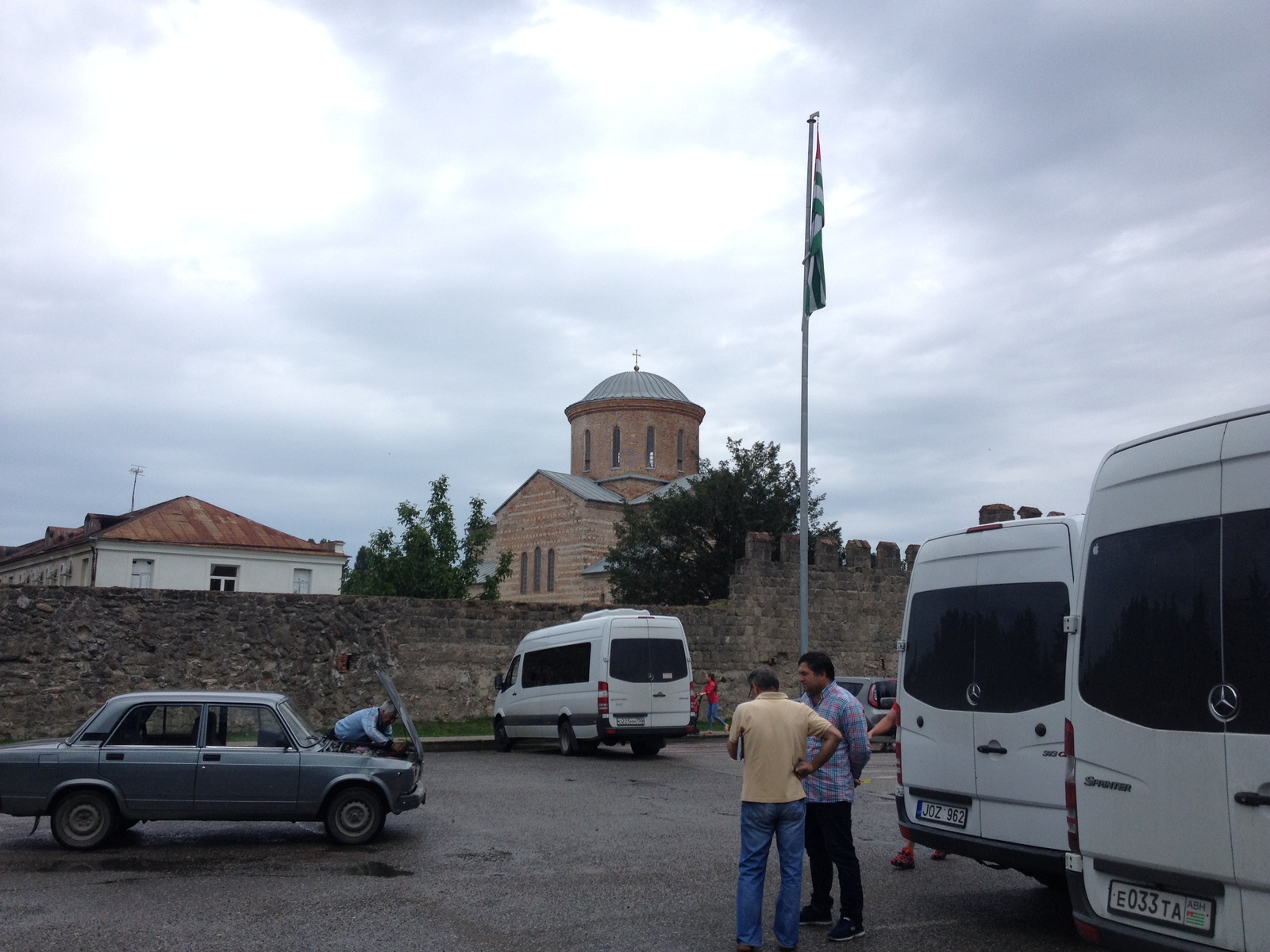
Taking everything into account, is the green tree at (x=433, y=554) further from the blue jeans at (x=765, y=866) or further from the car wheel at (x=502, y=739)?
the blue jeans at (x=765, y=866)

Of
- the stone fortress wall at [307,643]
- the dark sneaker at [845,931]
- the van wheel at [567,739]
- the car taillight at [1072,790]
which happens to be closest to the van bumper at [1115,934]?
the car taillight at [1072,790]

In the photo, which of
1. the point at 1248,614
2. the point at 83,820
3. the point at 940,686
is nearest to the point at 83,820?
the point at 83,820

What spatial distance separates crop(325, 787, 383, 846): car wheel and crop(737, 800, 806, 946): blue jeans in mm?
4355

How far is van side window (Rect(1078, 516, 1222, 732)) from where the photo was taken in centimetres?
442

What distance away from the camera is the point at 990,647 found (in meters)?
7.21

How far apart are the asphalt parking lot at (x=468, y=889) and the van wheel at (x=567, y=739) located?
6604 mm

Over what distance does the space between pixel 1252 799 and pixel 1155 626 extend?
32.2 inches

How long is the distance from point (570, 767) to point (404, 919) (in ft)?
32.3

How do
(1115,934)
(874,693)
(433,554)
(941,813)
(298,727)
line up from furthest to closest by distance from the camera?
(433,554)
(874,693)
(298,727)
(941,813)
(1115,934)

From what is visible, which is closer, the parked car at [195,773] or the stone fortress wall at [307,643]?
the parked car at [195,773]

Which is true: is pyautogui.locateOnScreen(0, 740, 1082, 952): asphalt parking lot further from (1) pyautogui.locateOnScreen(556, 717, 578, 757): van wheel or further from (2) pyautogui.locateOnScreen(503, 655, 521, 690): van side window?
(2) pyautogui.locateOnScreen(503, 655, 521, 690): van side window

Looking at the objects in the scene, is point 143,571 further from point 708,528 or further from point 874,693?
point 874,693

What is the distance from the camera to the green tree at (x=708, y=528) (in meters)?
38.2

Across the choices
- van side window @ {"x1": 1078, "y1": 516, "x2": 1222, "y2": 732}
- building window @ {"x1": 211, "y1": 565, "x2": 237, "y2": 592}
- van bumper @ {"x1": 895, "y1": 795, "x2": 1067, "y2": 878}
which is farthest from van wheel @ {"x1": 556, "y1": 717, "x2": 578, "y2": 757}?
building window @ {"x1": 211, "y1": 565, "x2": 237, "y2": 592}
